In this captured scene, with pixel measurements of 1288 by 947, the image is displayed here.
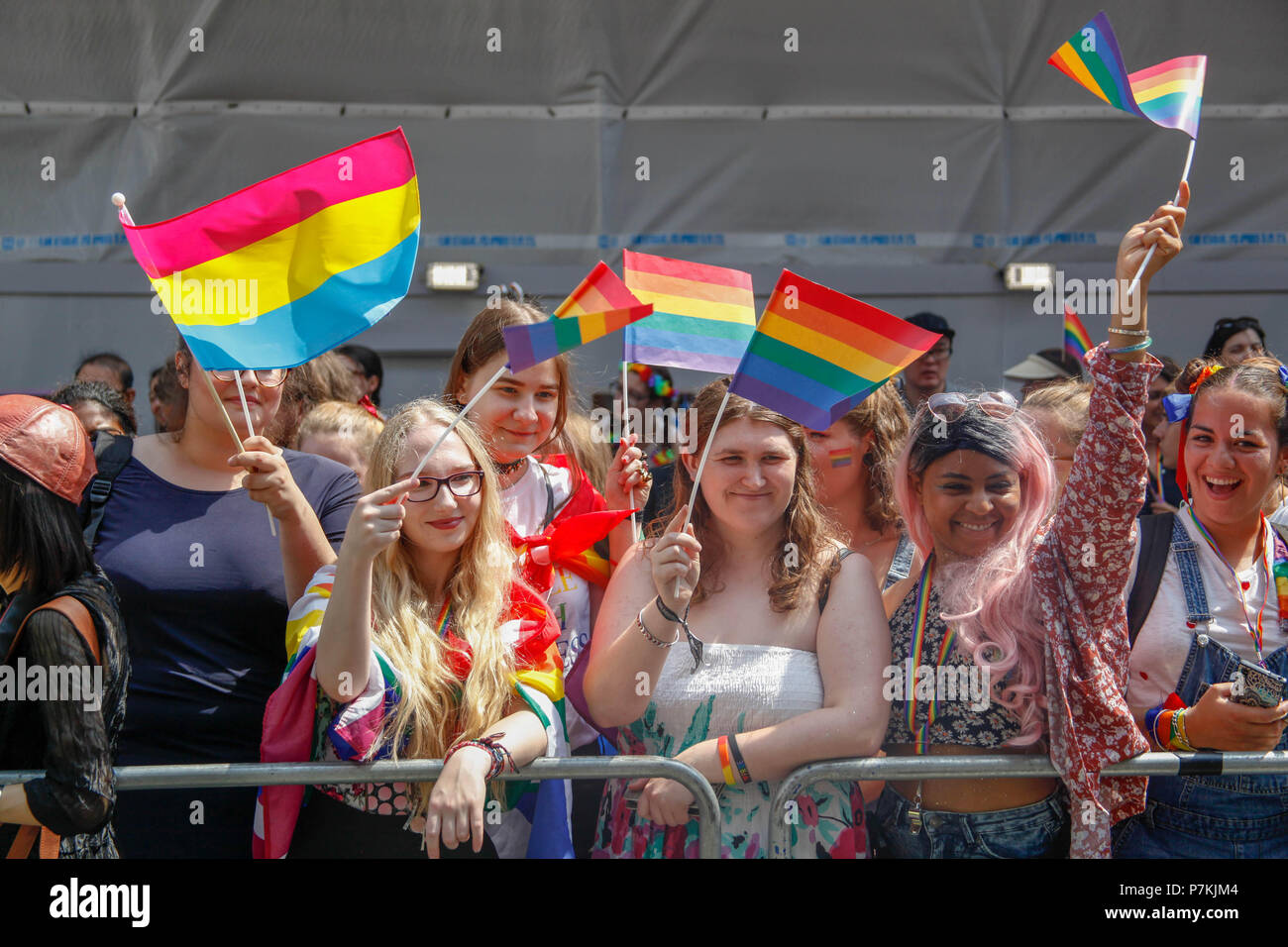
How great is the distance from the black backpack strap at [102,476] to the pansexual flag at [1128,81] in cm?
237

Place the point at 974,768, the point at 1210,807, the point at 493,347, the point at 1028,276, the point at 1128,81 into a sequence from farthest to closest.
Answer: the point at 1028,276 → the point at 493,347 → the point at 1128,81 → the point at 1210,807 → the point at 974,768

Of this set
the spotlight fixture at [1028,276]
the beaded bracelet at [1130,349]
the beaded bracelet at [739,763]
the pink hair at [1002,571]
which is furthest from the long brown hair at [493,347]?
the spotlight fixture at [1028,276]

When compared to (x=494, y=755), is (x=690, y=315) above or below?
above

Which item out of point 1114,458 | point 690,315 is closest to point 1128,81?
point 1114,458

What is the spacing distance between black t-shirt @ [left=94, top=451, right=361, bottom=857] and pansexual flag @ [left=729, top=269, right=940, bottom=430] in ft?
3.92

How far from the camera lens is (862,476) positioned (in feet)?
11.5

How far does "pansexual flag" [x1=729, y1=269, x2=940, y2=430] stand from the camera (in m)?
2.60

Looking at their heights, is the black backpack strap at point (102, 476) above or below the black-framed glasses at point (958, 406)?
below

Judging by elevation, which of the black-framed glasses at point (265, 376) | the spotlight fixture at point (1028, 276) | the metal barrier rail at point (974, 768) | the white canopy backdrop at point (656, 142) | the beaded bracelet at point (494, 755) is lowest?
the metal barrier rail at point (974, 768)

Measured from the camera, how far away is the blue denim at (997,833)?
256 cm

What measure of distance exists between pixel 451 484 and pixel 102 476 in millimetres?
842

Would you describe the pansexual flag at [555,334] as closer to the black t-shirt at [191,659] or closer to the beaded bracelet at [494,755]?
the beaded bracelet at [494,755]

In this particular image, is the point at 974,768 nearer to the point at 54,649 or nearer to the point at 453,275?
the point at 54,649

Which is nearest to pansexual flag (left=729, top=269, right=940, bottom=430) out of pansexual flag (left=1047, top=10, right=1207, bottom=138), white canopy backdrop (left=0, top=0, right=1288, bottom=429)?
pansexual flag (left=1047, top=10, right=1207, bottom=138)
